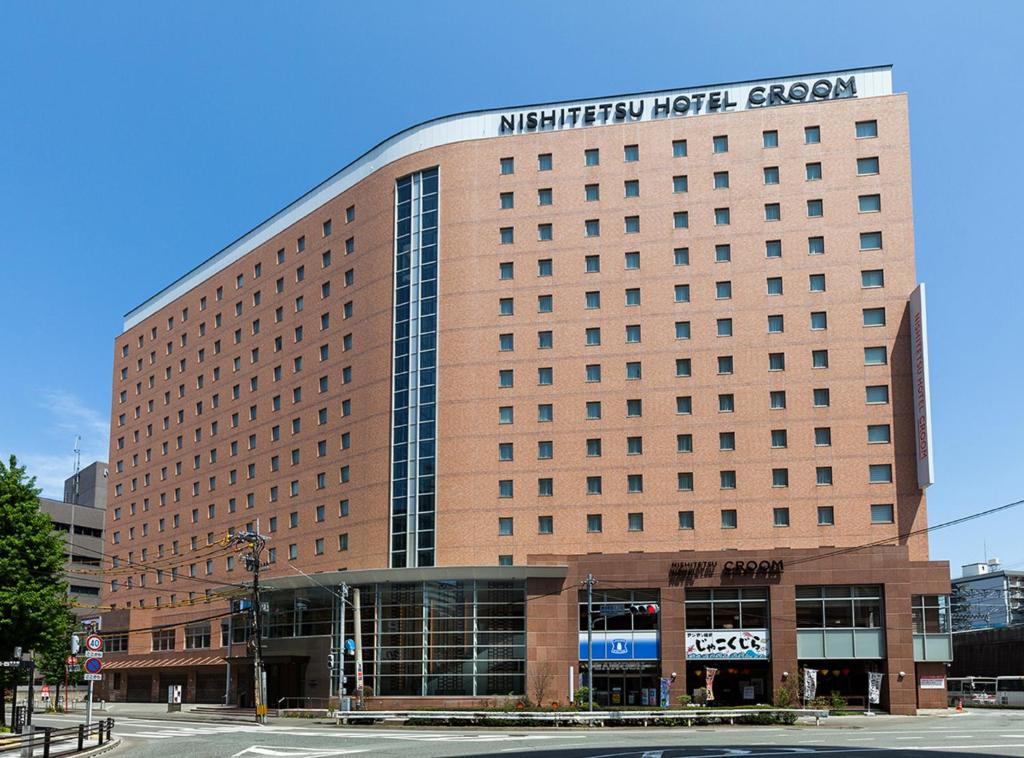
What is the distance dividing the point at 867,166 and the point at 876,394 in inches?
596

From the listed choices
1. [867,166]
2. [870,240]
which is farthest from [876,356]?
[867,166]

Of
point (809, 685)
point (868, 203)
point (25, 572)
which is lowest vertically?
point (809, 685)

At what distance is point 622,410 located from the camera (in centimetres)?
7162

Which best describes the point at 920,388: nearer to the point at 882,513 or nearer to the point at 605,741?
the point at 882,513

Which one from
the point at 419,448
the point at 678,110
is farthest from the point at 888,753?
the point at 678,110

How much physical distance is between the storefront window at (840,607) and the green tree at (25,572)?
1594 inches

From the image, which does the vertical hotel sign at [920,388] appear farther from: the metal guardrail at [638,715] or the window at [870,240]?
the metal guardrail at [638,715]

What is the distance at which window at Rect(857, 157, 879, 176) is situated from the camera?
71.2m

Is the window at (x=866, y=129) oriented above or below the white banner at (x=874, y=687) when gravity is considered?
above

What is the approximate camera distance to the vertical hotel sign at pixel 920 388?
6475 centimetres

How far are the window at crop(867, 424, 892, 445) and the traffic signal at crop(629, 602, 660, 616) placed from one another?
54.9 feet

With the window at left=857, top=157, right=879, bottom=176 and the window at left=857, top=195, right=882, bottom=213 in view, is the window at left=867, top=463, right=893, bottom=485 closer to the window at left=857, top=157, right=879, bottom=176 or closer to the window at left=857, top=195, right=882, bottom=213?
the window at left=857, top=195, right=882, bottom=213

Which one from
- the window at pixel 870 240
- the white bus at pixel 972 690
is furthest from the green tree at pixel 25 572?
the white bus at pixel 972 690

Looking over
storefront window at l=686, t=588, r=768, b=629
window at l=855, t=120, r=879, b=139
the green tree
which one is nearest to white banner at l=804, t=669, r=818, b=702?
storefront window at l=686, t=588, r=768, b=629
